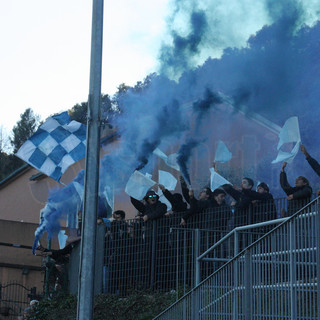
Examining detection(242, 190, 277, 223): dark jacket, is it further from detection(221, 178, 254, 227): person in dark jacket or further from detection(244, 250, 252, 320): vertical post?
detection(244, 250, 252, 320): vertical post

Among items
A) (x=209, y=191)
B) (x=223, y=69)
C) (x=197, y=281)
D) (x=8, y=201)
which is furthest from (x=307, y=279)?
(x=8, y=201)

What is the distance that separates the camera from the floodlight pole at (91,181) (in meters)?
10.4

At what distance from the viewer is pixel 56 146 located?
18438mm

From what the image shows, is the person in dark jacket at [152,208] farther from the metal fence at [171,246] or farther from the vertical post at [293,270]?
the vertical post at [293,270]

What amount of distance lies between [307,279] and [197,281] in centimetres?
377

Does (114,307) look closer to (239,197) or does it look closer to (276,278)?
(239,197)

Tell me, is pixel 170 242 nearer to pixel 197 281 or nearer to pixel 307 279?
pixel 197 281

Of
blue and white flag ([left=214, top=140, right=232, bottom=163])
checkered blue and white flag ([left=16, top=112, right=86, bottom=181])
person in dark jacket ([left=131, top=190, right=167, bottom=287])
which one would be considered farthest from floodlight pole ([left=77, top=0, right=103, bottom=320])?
checkered blue and white flag ([left=16, top=112, right=86, bottom=181])

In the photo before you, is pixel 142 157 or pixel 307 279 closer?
pixel 307 279

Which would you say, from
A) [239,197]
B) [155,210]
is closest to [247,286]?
[239,197]

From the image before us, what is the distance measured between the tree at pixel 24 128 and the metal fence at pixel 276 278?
58.1 meters

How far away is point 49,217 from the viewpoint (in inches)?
739

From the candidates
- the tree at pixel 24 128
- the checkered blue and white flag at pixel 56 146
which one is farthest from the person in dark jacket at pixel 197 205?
the tree at pixel 24 128

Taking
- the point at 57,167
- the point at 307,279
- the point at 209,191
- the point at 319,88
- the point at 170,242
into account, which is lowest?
the point at 307,279
